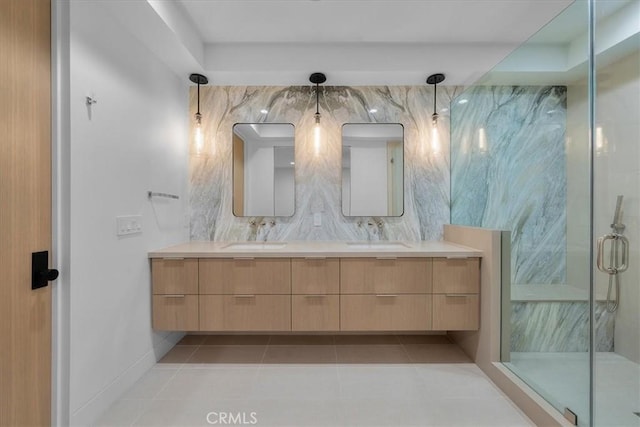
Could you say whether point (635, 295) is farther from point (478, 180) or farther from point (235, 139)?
point (235, 139)

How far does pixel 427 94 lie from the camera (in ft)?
8.87

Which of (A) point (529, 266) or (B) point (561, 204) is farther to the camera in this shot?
(A) point (529, 266)

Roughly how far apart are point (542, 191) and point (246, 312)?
2335 mm

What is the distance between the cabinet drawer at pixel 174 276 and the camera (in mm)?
2066

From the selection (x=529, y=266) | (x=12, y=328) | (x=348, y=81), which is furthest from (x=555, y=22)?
(x=12, y=328)

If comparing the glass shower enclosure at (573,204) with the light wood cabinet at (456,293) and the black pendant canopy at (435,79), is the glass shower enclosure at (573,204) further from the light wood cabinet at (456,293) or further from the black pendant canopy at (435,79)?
the black pendant canopy at (435,79)

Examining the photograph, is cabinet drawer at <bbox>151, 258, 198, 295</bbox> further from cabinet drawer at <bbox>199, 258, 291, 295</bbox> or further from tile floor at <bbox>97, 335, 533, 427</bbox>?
tile floor at <bbox>97, 335, 533, 427</bbox>

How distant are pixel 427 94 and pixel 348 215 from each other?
4.52 ft

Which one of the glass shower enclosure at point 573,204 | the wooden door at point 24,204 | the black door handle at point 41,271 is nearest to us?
the wooden door at point 24,204

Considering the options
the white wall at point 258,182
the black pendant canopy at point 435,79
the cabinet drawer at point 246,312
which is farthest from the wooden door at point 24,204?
the black pendant canopy at point 435,79

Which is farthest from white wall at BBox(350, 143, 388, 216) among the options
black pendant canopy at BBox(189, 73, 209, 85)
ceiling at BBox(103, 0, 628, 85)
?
black pendant canopy at BBox(189, 73, 209, 85)

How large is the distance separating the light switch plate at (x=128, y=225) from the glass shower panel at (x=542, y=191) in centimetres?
256

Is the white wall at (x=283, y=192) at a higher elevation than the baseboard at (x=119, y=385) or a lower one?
higher

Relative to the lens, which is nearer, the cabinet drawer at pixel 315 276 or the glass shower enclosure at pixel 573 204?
the glass shower enclosure at pixel 573 204
